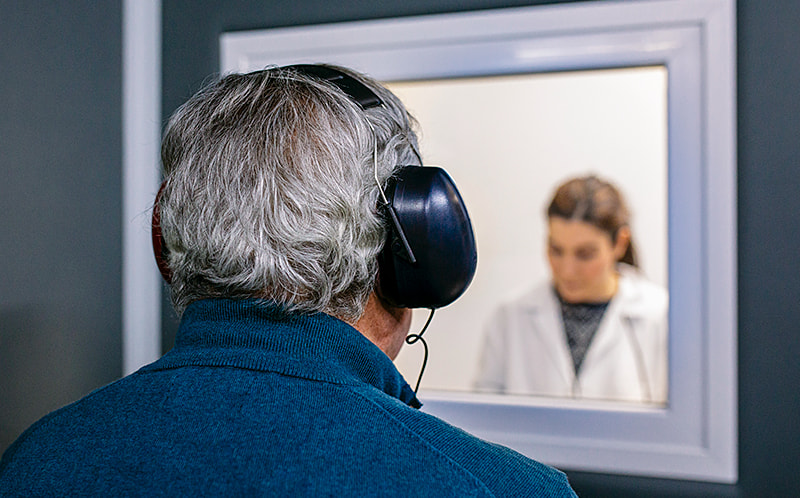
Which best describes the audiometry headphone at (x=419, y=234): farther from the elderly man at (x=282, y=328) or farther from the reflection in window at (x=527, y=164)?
the reflection in window at (x=527, y=164)

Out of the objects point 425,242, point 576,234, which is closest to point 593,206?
point 576,234

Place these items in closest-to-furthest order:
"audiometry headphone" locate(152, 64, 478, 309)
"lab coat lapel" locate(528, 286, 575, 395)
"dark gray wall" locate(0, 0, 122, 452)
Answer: "audiometry headphone" locate(152, 64, 478, 309) → "dark gray wall" locate(0, 0, 122, 452) → "lab coat lapel" locate(528, 286, 575, 395)

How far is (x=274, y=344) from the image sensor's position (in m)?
0.58

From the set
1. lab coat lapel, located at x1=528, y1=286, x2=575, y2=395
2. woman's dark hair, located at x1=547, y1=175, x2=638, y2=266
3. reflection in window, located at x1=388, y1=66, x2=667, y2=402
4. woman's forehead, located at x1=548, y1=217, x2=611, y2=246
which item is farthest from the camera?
woman's forehead, located at x1=548, y1=217, x2=611, y2=246

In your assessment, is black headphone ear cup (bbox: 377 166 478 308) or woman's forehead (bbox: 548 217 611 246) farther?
woman's forehead (bbox: 548 217 611 246)

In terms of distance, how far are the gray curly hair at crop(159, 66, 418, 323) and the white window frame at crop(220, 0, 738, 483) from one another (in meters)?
0.63

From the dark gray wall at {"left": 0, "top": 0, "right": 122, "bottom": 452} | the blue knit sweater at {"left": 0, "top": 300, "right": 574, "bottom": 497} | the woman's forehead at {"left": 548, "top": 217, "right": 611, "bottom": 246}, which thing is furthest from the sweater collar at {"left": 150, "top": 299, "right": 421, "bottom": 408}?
the woman's forehead at {"left": 548, "top": 217, "right": 611, "bottom": 246}

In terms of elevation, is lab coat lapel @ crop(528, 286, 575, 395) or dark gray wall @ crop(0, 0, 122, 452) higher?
dark gray wall @ crop(0, 0, 122, 452)

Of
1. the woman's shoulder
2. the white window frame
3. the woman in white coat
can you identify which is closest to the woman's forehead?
the woman in white coat

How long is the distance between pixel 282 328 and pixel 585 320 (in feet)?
4.41

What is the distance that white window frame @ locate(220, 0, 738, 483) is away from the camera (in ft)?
3.64

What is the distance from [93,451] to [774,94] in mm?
1117

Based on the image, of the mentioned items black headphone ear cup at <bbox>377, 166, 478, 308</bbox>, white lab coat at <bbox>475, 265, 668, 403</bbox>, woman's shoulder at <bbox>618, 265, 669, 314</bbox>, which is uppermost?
black headphone ear cup at <bbox>377, 166, 478, 308</bbox>

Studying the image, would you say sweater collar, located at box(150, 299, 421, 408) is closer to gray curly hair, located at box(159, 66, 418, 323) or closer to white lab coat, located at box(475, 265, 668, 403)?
gray curly hair, located at box(159, 66, 418, 323)
